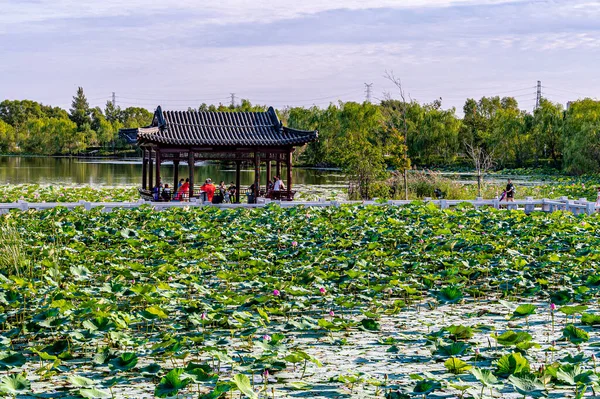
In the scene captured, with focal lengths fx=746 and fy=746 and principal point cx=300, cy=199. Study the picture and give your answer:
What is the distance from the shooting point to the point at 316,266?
8.73 meters

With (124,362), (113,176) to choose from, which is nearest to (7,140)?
(113,176)

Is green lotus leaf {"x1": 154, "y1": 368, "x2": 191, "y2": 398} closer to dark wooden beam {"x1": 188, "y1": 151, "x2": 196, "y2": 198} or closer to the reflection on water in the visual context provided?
dark wooden beam {"x1": 188, "y1": 151, "x2": 196, "y2": 198}

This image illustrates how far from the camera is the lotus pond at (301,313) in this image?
15.3ft

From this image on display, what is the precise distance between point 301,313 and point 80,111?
8862 cm

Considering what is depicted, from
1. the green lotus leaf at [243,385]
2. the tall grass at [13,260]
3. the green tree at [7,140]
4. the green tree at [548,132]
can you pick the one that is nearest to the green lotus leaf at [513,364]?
the green lotus leaf at [243,385]

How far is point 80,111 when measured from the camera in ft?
297

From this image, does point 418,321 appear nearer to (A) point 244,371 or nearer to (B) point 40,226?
(A) point 244,371

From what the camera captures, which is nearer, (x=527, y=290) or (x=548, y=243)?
(x=527, y=290)

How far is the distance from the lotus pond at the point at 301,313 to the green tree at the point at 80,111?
7940cm

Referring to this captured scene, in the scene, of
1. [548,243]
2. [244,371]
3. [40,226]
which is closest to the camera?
[244,371]

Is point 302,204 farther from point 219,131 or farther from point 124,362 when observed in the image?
point 124,362

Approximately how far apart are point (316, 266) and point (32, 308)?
3.31m

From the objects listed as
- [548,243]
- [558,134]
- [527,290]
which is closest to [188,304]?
[527,290]

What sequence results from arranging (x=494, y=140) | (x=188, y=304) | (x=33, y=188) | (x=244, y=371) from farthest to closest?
(x=494, y=140) < (x=33, y=188) < (x=188, y=304) < (x=244, y=371)
